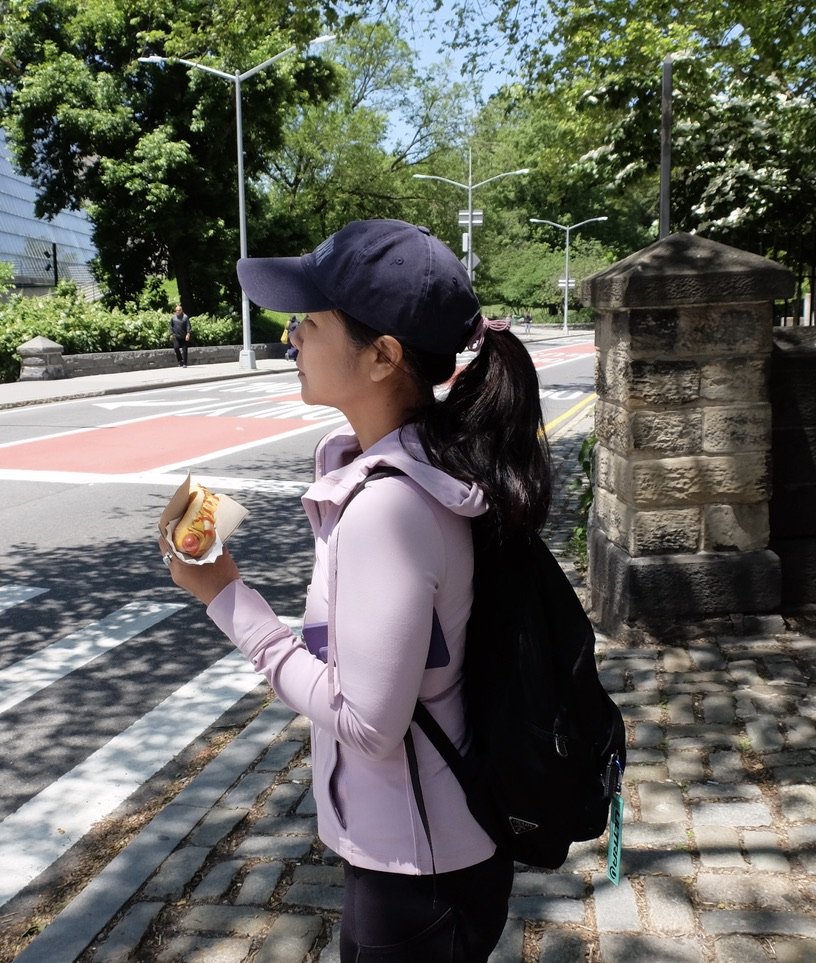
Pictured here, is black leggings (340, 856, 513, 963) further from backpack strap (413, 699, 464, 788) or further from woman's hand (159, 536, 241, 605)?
woman's hand (159, 536, 241, 605)

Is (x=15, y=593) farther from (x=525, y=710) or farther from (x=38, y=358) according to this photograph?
(x=38, y=358)

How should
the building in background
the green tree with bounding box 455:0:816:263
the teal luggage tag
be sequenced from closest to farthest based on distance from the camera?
the teal luggage tag → the green tree with bounding box 455:0:816:263 → the building in background

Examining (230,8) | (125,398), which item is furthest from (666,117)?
(125,398)

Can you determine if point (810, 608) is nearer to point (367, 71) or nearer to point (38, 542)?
point (38, 542)

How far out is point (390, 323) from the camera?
1.59 m

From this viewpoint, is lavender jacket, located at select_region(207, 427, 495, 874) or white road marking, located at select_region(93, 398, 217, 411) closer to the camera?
lavender jacket, located at select_region(207, 427, 495, 874)

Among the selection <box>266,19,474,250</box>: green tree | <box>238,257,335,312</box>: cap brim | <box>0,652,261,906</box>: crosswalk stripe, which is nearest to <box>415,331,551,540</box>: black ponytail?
<box>238,257,335,312</box>: cap brim

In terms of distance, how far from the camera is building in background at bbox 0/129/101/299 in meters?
90.9

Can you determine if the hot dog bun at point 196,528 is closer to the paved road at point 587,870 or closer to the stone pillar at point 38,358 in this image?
the paved road at point 587,870

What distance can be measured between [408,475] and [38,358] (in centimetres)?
2530

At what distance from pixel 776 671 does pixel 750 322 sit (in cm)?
166

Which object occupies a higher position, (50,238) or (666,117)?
(50,238)

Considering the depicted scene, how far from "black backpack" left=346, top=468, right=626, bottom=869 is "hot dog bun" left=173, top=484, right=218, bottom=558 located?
281 millimetres

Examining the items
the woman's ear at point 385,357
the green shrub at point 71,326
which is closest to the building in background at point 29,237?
the green shrub at point 71,326
